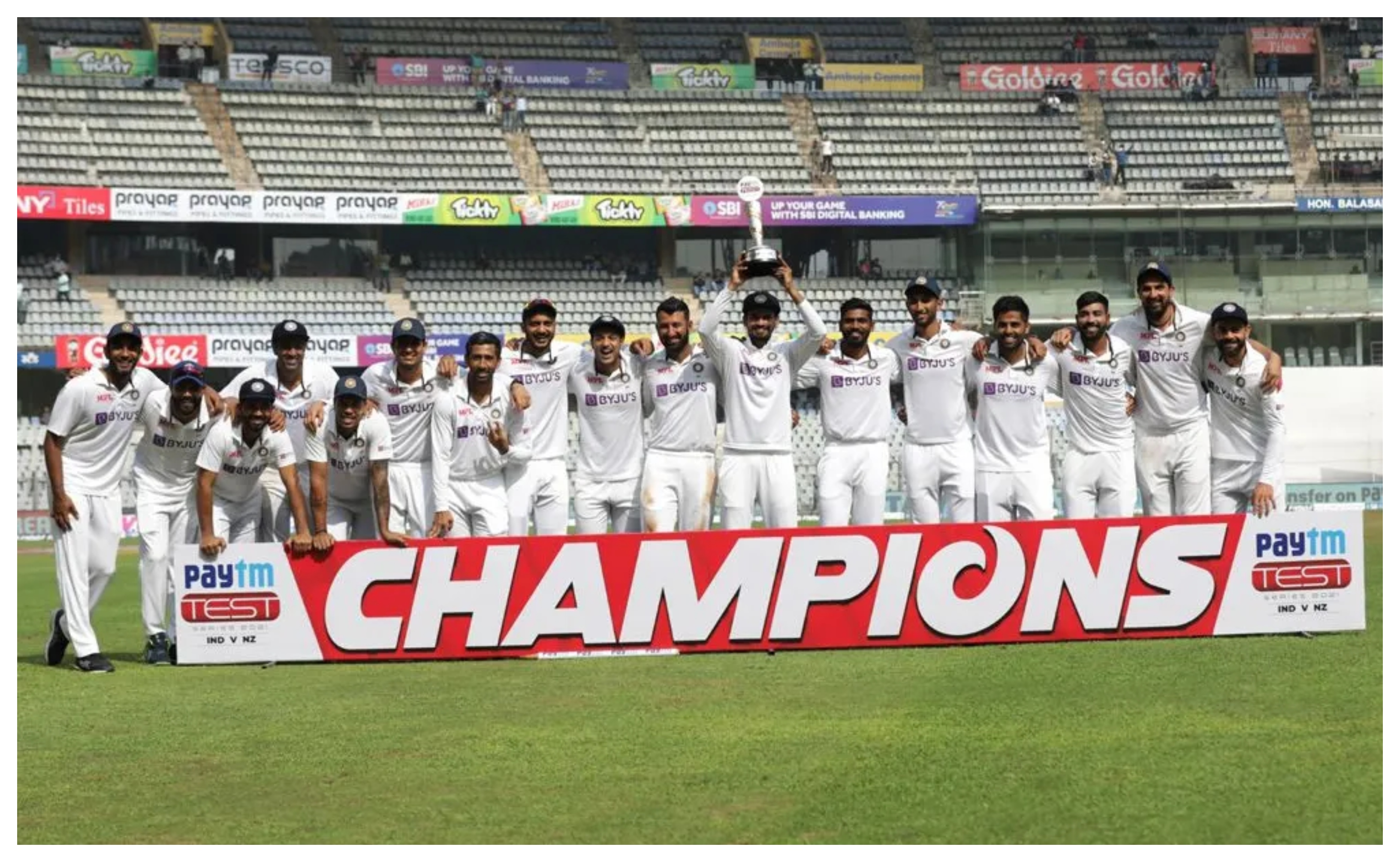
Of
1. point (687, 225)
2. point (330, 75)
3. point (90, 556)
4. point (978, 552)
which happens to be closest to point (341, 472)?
point (90, 556)

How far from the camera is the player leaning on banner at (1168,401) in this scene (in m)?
11.8

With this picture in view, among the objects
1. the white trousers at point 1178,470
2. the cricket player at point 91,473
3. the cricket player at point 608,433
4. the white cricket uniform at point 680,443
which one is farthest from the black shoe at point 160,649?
the white trousers at point 1178,470

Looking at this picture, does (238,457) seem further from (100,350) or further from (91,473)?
(100,350)

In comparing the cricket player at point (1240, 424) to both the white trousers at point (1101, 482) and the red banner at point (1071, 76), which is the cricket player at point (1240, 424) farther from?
the red banner at point (1071, 76)

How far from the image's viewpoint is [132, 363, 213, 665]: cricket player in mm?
11172

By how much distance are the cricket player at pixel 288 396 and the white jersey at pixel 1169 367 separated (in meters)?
5.05

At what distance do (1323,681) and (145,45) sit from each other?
135ft

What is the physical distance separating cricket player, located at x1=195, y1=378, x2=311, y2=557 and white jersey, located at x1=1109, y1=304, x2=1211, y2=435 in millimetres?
5201

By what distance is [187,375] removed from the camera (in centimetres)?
1103

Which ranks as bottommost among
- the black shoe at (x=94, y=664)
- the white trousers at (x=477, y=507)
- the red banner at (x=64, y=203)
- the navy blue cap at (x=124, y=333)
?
the black shoe at (x=94, y=664)

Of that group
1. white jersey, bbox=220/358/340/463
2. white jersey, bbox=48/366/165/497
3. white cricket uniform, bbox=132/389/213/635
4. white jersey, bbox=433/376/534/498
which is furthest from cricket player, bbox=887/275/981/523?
white jersey, bbox=48/366/165/497

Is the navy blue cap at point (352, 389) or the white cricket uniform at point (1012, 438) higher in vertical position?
the navy blue cap at point (352, 389)

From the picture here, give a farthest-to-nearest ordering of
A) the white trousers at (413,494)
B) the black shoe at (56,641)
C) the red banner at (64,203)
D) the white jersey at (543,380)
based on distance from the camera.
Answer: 1. the red banner at (64,203)
2. the white jersey at (543,380)
3. the white trousers at (413,494)
4. the black shoe at (56,641)

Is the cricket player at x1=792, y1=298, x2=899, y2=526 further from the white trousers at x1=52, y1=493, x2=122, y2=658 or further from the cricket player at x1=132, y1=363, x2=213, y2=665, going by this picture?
the white trousers at x1=52, y1=493, x2=122, y2=658
